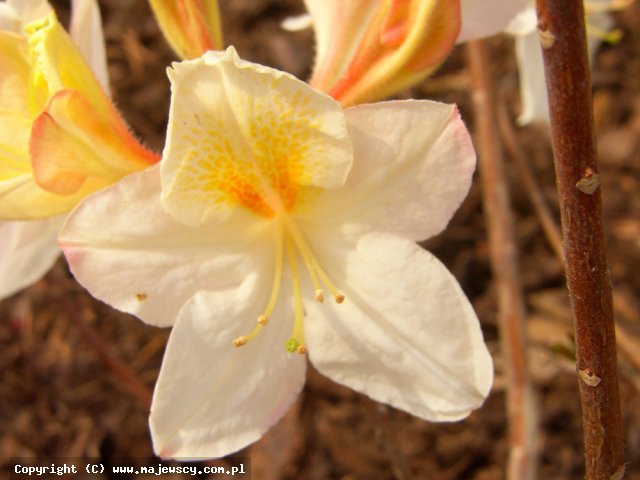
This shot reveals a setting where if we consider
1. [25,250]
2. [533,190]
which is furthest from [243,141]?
[533,190]

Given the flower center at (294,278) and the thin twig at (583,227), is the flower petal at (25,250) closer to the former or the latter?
the flower center at (294,278)

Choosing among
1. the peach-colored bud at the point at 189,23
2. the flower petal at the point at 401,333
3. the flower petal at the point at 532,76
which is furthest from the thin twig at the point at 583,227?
the flower petal at the point at 532,76

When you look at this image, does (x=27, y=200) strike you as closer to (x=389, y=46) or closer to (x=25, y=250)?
(x=25, y=250)

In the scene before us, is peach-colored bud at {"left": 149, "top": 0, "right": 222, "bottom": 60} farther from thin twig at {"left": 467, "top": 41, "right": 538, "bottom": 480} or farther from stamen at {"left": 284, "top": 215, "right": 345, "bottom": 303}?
thin twig at {"left": 467, "top": 41, "right": 538, "bottom": 480}

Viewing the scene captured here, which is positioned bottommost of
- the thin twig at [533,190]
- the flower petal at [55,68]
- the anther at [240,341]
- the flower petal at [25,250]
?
the thin twig at [533,190]

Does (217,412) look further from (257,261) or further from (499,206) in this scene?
(499,206)

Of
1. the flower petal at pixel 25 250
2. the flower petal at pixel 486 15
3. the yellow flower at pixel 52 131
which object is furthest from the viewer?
the flower petal at pixel 25 250
